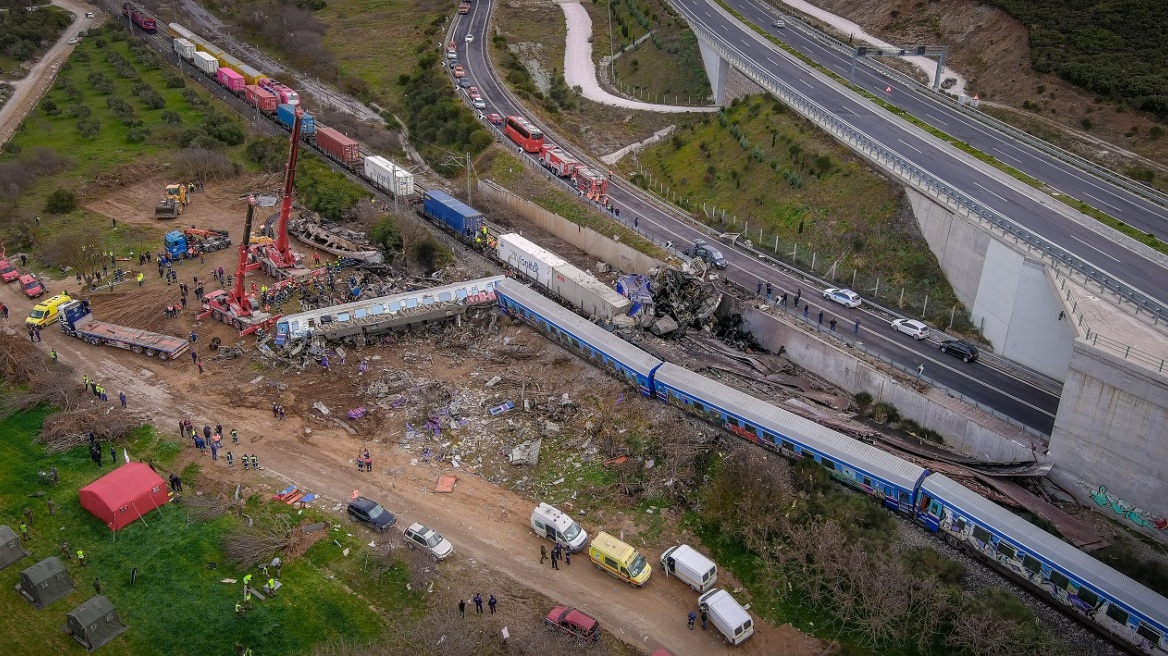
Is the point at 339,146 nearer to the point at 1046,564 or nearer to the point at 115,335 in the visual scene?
the point at 115,335

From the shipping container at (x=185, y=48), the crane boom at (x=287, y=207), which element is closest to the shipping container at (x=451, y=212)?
the crane boom at (x=287, y=207)

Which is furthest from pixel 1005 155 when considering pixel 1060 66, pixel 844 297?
pixel 844 297

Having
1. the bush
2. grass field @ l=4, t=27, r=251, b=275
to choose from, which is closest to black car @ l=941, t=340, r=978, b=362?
grass field @ l=4, t=27, r=251, b=275

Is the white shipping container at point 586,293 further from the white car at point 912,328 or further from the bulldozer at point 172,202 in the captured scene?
the bulldozer at point 172,202

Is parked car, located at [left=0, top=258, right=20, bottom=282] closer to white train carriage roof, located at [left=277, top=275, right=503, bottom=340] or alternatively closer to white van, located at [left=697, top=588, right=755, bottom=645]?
white train carriage roof, located at [left=277, top=275, right=503, bottom=340]

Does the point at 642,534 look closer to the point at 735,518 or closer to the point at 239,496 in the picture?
the point at 735,518
